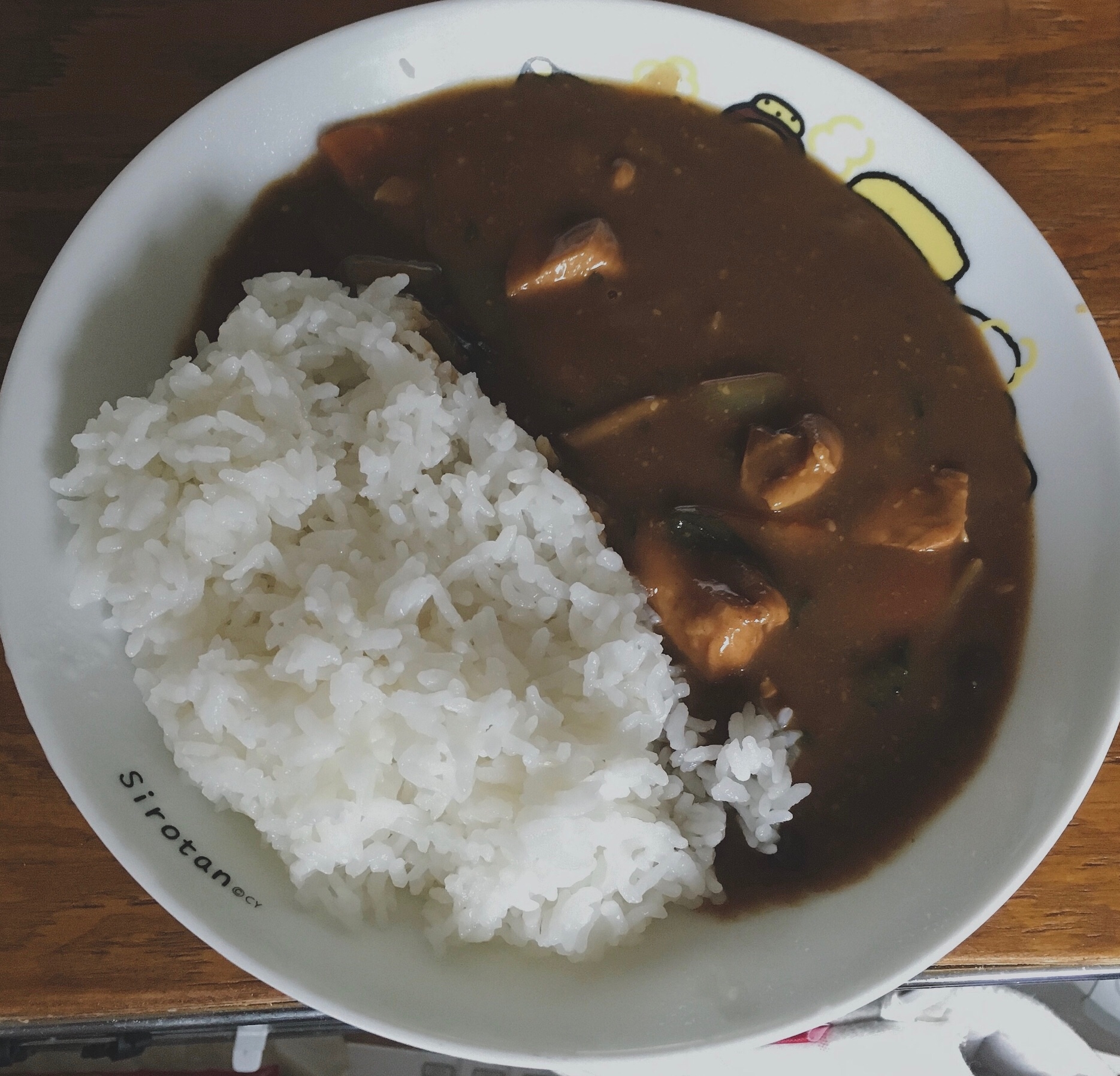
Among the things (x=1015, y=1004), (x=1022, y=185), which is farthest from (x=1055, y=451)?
(x=1015, y=1004)

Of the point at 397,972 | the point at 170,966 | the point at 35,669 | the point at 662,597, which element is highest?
the point at 35,669

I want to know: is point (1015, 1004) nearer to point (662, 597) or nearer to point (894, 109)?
point (662, 597)

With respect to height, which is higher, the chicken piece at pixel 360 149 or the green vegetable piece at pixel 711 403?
the chicken piece at pixel 360 149

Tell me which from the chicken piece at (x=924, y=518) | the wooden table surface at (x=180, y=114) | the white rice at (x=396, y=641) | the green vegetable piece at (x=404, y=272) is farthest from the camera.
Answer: the green vegetable piece at (x=404, y=272)

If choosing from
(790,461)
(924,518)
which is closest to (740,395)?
(790,461)

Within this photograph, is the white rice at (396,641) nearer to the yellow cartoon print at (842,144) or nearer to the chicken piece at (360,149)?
the chicken piece at (360,149)

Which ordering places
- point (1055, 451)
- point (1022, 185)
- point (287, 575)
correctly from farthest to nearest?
point (1022, 185) < point (1055, 451) < point (287, 575)

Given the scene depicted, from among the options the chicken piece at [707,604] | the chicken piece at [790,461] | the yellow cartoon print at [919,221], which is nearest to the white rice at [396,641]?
the chicken piece at [707,604]

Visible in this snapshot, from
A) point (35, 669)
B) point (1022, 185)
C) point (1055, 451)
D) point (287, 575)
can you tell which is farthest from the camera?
point (1022, 185)
